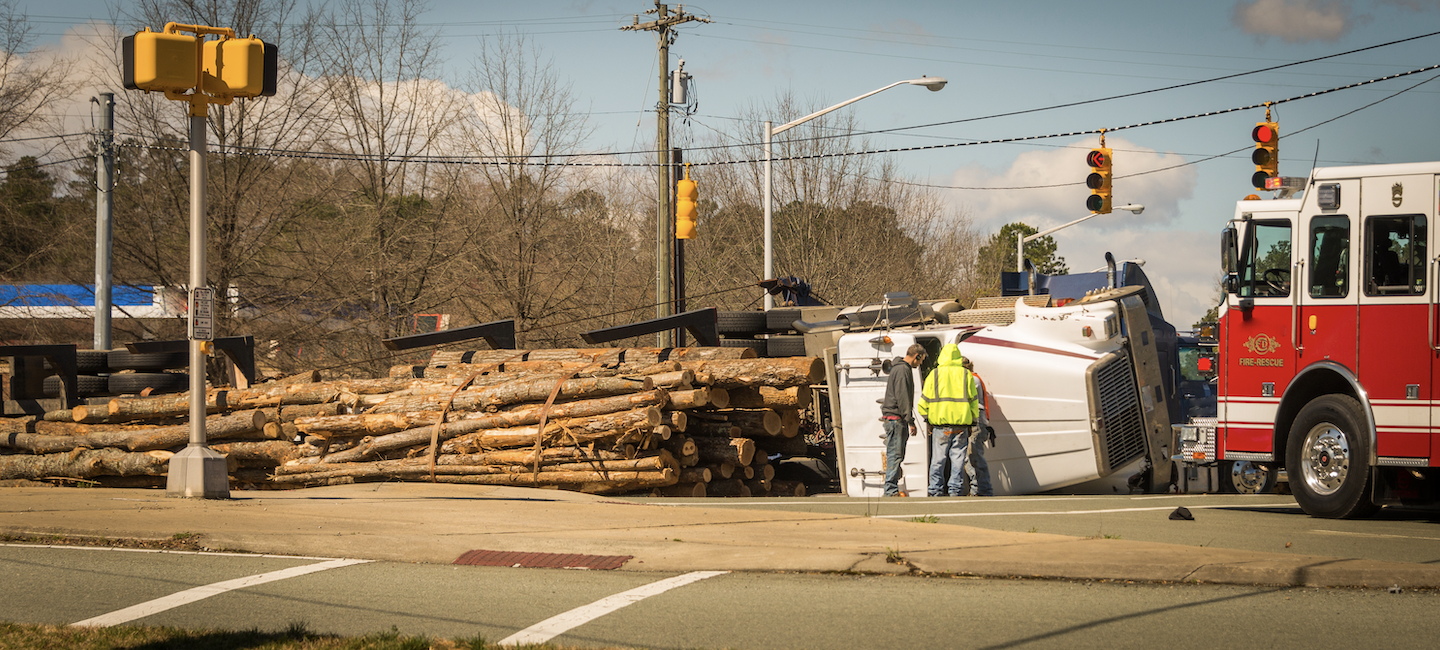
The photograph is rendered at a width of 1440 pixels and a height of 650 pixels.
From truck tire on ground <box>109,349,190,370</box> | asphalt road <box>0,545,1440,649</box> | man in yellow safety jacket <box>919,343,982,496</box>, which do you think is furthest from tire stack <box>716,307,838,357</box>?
asphalt road <box>0,545,1440,649</box>

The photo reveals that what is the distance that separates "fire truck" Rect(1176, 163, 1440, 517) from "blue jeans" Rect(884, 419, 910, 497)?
4.23 m

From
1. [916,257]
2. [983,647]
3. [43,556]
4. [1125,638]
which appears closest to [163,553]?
[43,556]

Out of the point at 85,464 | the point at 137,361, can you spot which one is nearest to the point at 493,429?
the point at 85,464

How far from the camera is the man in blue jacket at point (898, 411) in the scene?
47.3 ft

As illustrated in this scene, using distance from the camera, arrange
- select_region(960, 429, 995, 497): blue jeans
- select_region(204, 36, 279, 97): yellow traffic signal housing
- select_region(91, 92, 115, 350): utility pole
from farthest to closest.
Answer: select_region(91, 92, 115, 350): utility pole < select_region(960, 429, 995, 497): blue jeans < select_region(204, 36, 279, 97): yellow traffic signal housing

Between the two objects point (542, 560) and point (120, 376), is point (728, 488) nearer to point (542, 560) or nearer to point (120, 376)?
point (542, 560)

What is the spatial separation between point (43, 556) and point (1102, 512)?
9545 millimetres

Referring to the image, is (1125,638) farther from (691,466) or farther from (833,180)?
(833,180)

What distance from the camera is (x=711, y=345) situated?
18266 millimetres

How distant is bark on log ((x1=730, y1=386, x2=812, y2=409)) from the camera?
Result: 613 inches

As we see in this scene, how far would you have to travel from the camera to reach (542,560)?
8.30 m

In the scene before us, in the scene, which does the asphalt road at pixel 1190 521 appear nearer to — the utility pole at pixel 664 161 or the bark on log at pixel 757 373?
the bark on log at pixel 757 373

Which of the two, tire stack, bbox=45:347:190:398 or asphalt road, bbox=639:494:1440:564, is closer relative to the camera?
asphalt road, bbox=639:494:1440:564

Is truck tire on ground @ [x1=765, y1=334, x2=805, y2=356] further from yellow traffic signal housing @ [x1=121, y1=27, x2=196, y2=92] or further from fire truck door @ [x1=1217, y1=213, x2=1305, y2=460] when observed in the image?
yellow traffic signal housing @ [x1=121, y1=27, x2=196, y2=92]
